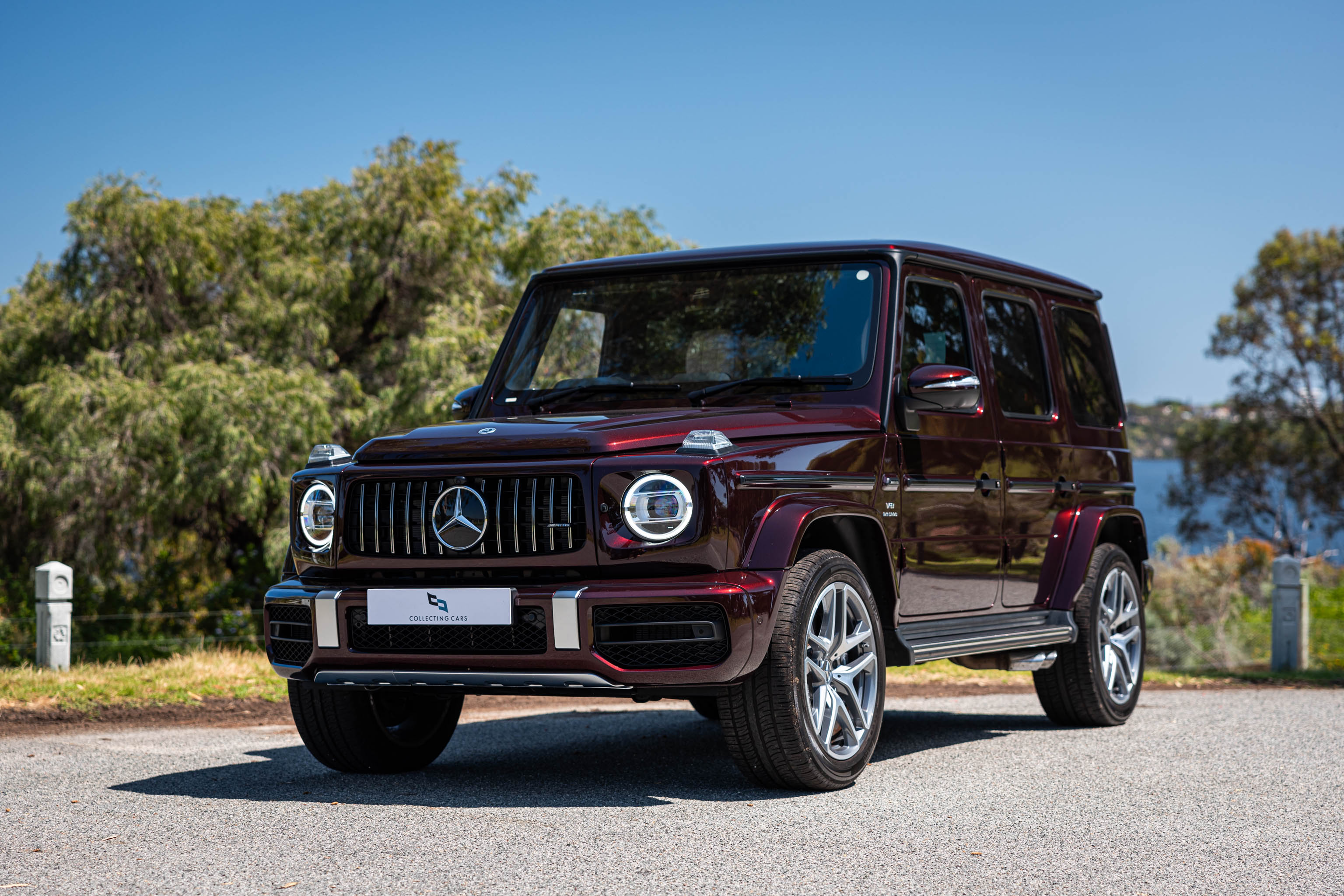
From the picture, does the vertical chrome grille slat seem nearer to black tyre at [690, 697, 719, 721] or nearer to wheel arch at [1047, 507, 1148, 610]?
black tyre at [690, 697, 719, 721]

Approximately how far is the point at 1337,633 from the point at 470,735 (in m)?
11.7

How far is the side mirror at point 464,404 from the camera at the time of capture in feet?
22.1

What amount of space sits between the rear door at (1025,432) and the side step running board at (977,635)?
0.40ft

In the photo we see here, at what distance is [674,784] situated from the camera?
5645 mm

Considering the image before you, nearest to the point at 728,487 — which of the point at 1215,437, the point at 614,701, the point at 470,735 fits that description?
the point at 470,735

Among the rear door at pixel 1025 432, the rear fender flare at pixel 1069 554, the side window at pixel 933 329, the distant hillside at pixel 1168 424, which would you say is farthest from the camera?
the distant hillside at pixel 1168 424

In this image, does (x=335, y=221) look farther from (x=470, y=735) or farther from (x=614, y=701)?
(x=470, y=735)

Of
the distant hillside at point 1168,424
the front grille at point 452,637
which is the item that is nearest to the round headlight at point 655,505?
the front grille at point 452,637


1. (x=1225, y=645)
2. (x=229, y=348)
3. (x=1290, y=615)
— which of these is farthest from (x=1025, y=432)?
(x=229, y=348)

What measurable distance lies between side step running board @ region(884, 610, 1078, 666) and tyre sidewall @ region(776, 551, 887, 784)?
0.21 m

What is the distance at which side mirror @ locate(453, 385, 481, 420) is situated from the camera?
6742mm

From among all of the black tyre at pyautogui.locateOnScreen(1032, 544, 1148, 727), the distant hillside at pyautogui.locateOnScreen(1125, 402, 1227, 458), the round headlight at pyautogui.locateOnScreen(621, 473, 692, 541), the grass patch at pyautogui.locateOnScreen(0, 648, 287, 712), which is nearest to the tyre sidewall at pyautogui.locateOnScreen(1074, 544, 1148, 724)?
the black tyre at pyautogui.locateOnScreen(1032, 544, 1148, 727)

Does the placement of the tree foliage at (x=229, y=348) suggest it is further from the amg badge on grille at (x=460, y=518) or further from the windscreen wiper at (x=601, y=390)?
the amg badge on grille at (x=460, y=518)

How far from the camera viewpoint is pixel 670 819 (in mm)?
4809
